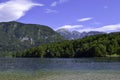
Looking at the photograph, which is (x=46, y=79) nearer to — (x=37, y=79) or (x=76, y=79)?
(x=37, y=79)

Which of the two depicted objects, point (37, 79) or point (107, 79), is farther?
point (37, 79)

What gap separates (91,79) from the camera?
51.5 m

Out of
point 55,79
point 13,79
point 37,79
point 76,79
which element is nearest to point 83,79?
point 76,79

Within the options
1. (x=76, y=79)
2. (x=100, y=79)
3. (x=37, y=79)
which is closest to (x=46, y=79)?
(x=37, y=79)

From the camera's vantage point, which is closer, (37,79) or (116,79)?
(116,79)

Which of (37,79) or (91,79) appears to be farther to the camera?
(37,79)

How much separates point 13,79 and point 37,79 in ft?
15.1

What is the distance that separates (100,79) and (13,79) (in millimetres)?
16633

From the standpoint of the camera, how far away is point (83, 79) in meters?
52.4

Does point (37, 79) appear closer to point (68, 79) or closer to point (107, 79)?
point (68, 79)

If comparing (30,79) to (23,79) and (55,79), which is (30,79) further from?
(55,79)

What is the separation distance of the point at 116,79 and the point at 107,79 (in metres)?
1.60

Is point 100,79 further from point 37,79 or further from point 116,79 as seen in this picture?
point 37,79

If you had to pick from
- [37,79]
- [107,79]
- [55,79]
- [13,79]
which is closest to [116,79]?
[107,79]
